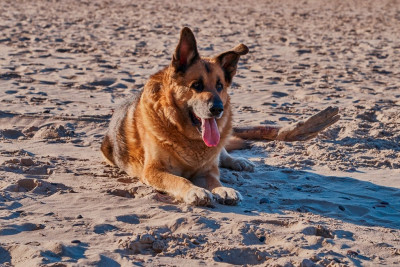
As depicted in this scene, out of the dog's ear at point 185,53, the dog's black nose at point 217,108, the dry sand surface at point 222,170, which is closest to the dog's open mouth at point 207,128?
the dog's black nose at point 217,108

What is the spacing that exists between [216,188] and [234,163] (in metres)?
1.26

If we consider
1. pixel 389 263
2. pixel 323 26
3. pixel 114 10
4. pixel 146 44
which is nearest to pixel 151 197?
pixel 389 263

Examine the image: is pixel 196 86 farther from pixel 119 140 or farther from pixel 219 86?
pixel 119 140

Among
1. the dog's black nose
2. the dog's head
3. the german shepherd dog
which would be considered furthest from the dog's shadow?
the dog's black nose

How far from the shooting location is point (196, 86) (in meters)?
6.41

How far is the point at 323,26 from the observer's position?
19641 mm

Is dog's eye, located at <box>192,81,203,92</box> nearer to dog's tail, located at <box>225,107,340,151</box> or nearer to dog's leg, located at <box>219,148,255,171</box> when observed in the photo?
dog's leg, located at <box>219,148,255,171</box>

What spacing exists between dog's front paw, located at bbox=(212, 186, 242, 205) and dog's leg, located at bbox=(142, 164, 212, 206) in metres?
0.15

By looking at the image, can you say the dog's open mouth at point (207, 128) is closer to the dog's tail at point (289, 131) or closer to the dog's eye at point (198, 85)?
the dog's eye at point (198, 85)

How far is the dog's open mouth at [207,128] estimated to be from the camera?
6.46 m

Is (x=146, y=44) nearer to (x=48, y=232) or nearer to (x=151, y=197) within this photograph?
(x=151, y=197)

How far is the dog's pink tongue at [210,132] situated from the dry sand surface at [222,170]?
542 millimetres

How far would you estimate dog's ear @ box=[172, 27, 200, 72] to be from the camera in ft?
20.8

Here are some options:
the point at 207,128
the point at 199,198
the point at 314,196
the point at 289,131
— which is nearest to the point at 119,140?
the point at 207,128
